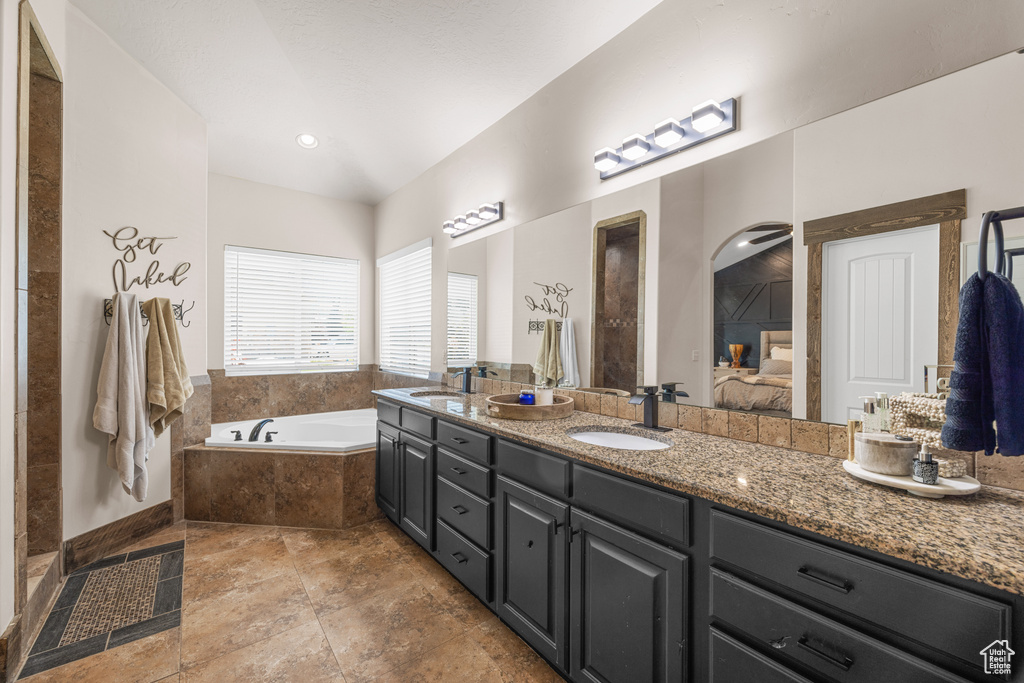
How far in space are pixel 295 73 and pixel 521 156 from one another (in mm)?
1647

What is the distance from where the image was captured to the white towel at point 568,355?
2.38 metres

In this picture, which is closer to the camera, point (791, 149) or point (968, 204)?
point (968, 204)

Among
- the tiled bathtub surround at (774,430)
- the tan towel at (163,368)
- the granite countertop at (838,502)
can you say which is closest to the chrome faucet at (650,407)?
the tiled bathtub surround at (774,430)

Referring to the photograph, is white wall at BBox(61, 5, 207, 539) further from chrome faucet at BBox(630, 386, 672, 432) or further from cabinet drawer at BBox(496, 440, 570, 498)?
chrome faucet at BBox(630, 386, 672, 432)

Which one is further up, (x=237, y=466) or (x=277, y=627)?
(x=237, y=466)

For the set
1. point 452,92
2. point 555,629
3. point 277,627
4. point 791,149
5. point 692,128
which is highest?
point 452,92

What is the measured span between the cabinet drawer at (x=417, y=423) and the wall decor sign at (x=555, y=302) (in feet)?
2.84

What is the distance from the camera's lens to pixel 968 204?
3.82 feet

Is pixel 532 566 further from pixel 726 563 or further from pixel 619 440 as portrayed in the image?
pixel 726 563

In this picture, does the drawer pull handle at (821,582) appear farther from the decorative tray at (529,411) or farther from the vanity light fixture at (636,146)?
the vanity light fixture at (636,146)

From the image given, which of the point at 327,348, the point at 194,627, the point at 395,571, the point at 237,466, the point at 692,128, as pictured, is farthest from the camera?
the point at 327,348

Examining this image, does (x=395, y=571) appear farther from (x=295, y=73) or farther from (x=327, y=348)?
(x=295, y=73)

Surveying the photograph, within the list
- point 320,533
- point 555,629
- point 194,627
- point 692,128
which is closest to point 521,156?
point 692,128

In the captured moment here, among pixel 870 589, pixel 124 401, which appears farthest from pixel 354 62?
pixel 870 589
